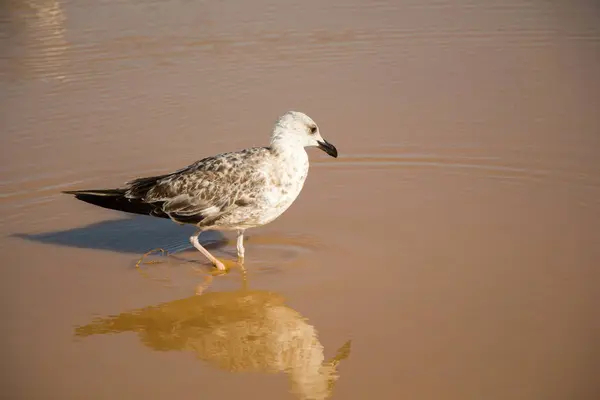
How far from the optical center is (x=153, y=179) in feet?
26.6

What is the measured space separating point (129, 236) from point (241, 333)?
91.7 inches

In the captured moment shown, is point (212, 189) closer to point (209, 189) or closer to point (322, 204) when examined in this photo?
point (209, 189)

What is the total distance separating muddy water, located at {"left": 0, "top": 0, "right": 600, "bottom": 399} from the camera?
6.18m

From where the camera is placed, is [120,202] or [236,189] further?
[120,202]

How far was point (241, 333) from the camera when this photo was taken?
22.1 ft

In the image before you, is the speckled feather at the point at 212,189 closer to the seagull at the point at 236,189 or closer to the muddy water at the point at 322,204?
the seagull at the point at 236,189

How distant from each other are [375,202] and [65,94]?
5.13 m

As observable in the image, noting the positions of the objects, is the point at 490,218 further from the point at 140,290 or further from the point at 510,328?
the point at 140,290

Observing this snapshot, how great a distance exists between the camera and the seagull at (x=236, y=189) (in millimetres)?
7477

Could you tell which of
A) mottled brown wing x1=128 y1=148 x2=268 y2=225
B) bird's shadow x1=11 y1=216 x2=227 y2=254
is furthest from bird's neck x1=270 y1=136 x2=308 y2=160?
bird's shadow x1=11 y1=216 x2=227 y2=254

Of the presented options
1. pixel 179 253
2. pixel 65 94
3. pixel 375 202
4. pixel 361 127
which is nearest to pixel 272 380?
pixel 179 253

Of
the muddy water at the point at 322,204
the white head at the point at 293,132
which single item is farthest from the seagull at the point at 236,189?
the muddy water at the point at 322,204

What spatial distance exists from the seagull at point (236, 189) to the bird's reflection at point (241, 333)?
2.22 feet

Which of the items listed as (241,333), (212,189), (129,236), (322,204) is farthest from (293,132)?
(129,236)
